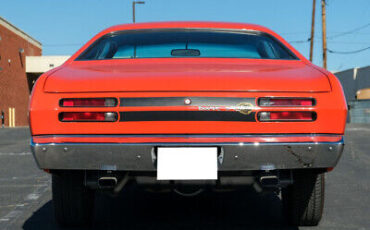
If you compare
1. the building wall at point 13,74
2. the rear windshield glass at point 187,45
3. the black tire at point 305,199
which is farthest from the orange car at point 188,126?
the building wall at point 13,74

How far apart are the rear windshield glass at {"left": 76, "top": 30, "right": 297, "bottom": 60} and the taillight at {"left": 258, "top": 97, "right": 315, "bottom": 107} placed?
83cm

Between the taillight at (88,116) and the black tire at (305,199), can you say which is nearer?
the taillight at (88,116)

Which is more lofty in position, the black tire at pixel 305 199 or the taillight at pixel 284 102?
the taillight at pixel 284 102

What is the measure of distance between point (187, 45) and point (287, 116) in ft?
4.00

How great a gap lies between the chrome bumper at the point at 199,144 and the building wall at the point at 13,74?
117 ft

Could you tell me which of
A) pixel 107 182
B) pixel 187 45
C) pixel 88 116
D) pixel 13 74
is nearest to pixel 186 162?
pixel 107 182

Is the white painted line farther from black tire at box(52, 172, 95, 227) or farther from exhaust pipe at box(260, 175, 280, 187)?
exhaust pipe at box(260, 175, 280, 187)

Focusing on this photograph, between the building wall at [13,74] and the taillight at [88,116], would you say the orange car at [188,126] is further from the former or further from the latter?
the building wall at [13,74]

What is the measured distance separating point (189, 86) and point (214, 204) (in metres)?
1.98

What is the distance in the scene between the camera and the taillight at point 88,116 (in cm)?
279

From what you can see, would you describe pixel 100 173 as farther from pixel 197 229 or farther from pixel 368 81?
pixel 368 81

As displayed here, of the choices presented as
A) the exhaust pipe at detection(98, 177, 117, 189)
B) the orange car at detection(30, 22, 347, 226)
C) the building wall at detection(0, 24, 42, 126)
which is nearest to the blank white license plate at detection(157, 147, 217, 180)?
the orange car at detection(30, 22, 347, 226)

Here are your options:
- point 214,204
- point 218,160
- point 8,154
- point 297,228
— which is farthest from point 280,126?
point 8,154

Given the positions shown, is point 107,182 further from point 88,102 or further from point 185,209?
point 185,209
